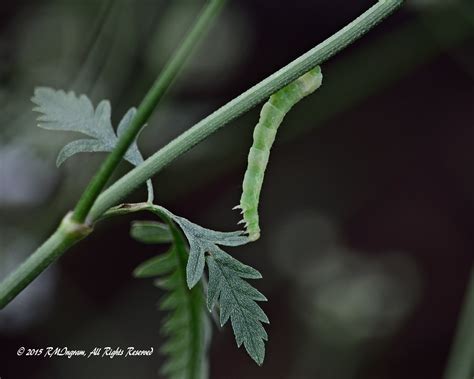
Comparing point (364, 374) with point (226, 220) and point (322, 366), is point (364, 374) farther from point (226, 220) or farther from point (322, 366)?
point (322, 366)

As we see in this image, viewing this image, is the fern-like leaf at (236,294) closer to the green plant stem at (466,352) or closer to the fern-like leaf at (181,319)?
the fern-like leaf at (181,319)

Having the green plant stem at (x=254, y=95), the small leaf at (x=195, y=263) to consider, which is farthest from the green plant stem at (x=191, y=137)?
the small leaf at (x=195, y=263)

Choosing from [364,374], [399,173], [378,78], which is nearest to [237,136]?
[378,78]

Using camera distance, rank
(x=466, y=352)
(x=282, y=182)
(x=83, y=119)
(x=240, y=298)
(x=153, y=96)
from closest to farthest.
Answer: (x=153, y=96)
(x=240, y=298)
(x=83, y=119)
(x=466, y=352)
(x=282, y=182)

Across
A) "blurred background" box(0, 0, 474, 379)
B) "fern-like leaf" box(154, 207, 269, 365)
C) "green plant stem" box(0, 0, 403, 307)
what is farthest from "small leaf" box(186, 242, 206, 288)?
"blurred background" box(0, 0, 474, 379)

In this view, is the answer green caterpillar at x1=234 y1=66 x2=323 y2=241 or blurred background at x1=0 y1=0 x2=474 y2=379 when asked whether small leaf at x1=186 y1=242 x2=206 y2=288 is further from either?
blurred background at x1=0 y1=0 x2=474 y2=379

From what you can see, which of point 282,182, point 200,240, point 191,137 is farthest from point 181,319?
point 282,182

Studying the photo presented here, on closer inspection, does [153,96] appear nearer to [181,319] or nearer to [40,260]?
[40,260]
